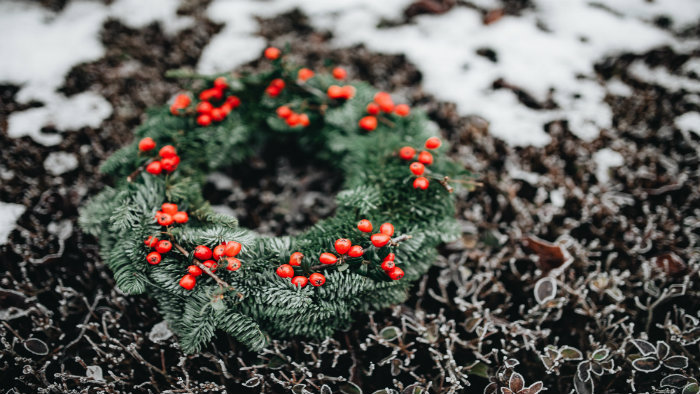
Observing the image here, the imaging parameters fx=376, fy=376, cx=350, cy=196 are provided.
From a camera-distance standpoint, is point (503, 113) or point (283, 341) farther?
point (503, 113)

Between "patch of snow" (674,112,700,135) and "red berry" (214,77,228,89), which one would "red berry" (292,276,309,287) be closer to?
"red berry" (214,77,228,89)

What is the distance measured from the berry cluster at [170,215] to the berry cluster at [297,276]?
59 cm

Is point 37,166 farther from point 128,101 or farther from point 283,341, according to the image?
point 283,341

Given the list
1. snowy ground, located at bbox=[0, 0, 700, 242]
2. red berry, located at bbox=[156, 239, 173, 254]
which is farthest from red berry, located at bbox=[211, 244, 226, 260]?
snowy ground, located at bbox=[0, 0, 700, 242]

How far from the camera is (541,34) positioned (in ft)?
12.9

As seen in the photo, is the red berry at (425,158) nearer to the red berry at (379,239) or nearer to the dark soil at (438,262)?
the red berry at (379,239)

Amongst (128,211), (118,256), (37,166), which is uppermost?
(128,211)

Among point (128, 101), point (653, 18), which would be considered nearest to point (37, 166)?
point (128, 101)

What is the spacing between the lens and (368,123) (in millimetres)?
2561

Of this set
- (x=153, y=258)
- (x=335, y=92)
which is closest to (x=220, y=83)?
(x=335, y=92)

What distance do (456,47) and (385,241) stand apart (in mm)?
2769

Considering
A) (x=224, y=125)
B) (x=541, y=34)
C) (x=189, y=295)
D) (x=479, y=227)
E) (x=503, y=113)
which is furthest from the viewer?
(x=541, y=34)

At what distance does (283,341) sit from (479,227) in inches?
64.2

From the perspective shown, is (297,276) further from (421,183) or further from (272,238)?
(421,183)
